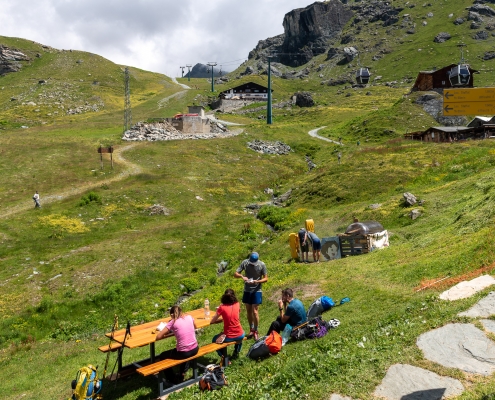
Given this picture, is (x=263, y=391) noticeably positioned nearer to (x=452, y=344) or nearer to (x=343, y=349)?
(x=343, y=349)

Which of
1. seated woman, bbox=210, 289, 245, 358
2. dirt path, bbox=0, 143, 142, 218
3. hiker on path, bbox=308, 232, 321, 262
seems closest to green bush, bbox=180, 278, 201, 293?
hiker on path, bbox=308, 232, 321, 262

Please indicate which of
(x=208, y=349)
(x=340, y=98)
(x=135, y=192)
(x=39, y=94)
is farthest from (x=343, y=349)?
(x=340, y=98)

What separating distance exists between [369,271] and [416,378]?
9.45 meters

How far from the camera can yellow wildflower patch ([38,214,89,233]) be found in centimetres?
3359

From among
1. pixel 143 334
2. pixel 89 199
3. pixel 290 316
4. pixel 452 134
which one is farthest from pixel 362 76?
pixel 452 134

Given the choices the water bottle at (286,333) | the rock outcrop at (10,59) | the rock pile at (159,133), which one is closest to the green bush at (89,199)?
the rock pile at (159,133)

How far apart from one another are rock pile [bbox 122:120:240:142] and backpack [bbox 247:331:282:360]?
59.9 m

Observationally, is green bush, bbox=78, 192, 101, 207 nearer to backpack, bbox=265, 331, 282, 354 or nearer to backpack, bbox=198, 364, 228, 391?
backpack, bbox=265, 331, 282, 354

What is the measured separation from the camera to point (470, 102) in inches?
746

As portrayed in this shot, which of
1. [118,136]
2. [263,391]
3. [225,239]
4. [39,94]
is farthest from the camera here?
[39,94]

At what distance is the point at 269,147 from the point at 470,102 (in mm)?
52983

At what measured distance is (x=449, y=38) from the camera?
197000mm

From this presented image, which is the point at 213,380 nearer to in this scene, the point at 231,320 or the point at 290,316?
the point at 231,320

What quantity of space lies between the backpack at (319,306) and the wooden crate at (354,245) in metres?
8.48
